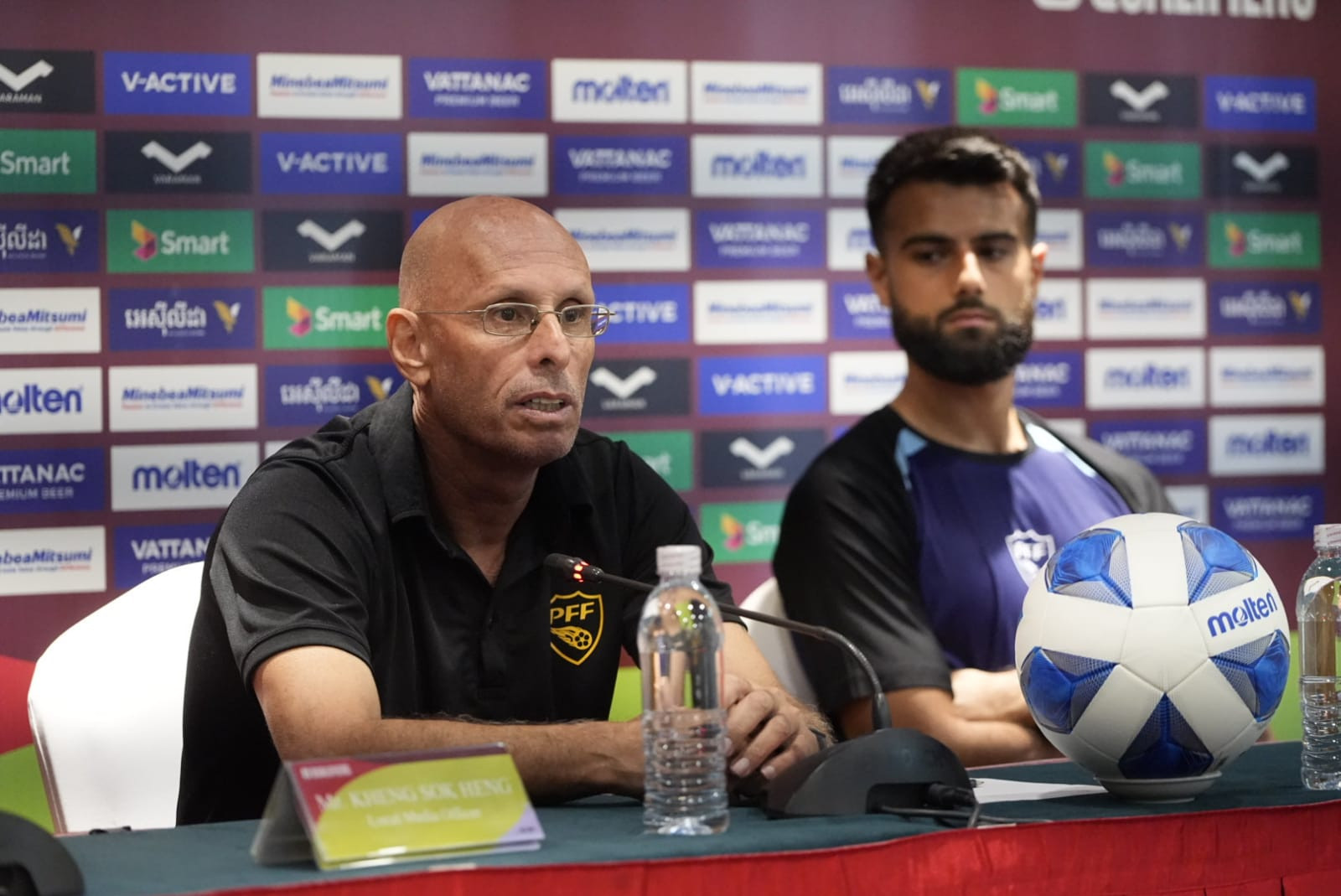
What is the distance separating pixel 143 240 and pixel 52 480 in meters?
0.54

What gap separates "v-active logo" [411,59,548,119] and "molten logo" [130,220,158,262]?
0.61 m

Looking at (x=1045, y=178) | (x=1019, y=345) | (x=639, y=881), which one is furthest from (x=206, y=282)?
(x=639, y=881)

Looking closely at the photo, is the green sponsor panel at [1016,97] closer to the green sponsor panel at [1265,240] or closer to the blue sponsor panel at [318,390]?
the green sponsor panel at [1265,240]

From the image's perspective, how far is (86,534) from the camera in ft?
10.5

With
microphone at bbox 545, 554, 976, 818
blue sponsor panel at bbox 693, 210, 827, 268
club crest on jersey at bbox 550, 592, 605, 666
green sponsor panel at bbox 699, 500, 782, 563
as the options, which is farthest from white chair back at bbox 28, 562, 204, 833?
blue sponsor panel at bbox 693, 210, 827, 268

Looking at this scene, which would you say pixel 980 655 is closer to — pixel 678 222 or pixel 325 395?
pixel 678 222

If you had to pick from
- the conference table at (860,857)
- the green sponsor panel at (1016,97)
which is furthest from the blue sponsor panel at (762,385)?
the conference table at (860,857)

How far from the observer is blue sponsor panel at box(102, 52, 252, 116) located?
127 inches

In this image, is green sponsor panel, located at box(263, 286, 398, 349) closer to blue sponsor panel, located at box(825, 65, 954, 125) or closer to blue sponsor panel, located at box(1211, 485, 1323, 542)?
blue sponsor panel, located at box(825, 65, 954, 125)

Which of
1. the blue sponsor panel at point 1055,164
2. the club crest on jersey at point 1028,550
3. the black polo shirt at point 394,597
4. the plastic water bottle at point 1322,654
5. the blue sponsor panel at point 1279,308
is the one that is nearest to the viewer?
the plastic water bottle at point 1322,654

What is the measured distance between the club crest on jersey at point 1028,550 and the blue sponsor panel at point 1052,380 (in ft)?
2.78

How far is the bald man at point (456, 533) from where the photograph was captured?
1979mm

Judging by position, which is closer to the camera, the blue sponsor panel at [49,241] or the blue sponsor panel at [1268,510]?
the blue sponsor panel at [49,241]

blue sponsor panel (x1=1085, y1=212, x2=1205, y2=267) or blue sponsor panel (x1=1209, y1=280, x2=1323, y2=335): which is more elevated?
blue sponsor panel (x1=1085, y1=212, x2=1205, y2=267)
